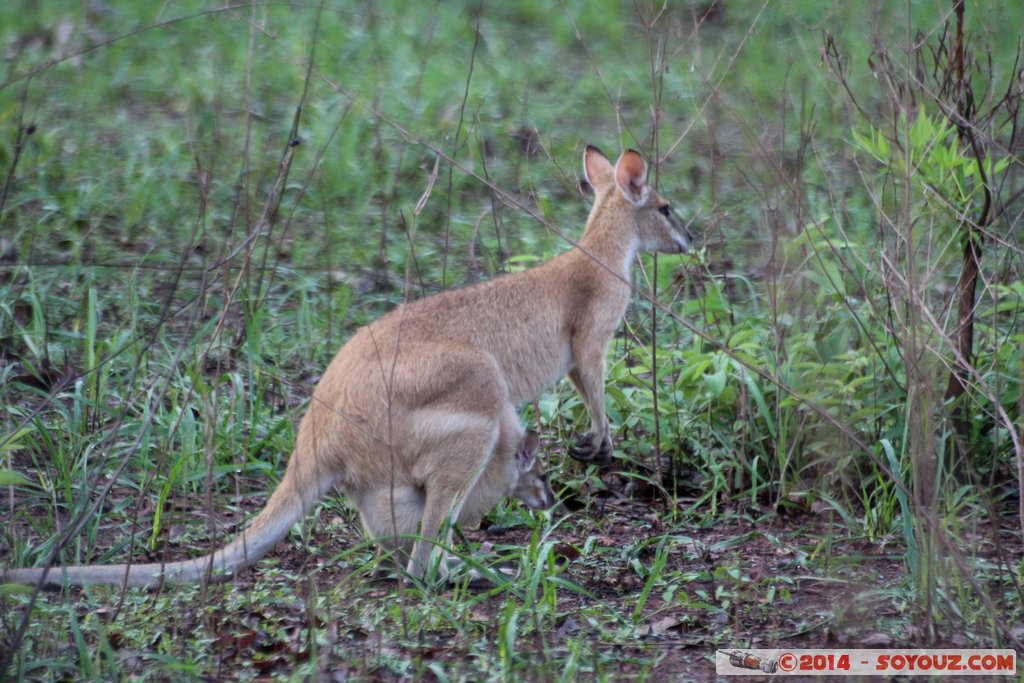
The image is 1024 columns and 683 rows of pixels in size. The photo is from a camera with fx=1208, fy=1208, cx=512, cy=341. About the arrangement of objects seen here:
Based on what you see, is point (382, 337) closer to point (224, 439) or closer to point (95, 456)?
point (224, 439)

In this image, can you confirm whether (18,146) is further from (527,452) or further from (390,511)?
(527,452)

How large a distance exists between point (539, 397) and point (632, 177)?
1.02 metres

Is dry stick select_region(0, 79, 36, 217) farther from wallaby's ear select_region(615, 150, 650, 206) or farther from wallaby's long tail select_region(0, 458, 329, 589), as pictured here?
wallaby's ear select_region(615, 150, 650, 206)

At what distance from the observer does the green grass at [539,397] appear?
11.3 ft

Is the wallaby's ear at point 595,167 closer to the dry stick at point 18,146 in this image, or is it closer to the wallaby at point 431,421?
the wallaby at point 431,421

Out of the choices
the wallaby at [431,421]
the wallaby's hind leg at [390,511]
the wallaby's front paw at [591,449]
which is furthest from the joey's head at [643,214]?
the wallaby's hind leg at [390,511]

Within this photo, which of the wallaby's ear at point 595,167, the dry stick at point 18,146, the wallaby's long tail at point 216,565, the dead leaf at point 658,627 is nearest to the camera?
the dry stick at point 18,146

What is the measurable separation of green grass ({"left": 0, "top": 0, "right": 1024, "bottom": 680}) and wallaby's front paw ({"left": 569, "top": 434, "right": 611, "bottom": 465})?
0.12 meters

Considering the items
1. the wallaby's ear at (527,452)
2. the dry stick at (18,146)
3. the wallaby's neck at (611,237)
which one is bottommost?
the wallaby's ear at (527,452)

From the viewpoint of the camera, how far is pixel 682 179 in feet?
24.9

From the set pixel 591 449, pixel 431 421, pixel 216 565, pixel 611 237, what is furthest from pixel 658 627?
pixel 611 237

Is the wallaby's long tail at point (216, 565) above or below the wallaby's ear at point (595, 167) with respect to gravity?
below

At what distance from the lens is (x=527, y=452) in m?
4.36

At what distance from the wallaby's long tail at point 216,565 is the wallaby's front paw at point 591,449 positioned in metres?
1.19
